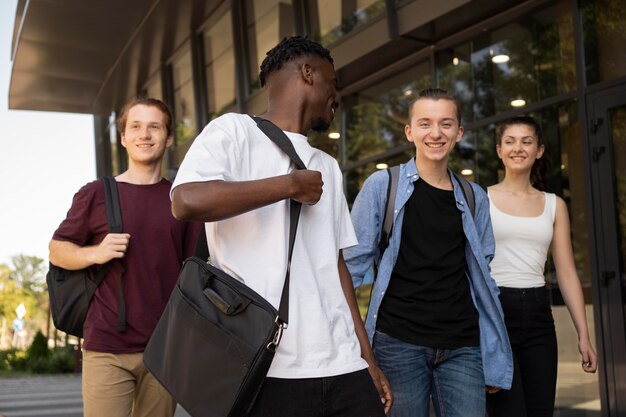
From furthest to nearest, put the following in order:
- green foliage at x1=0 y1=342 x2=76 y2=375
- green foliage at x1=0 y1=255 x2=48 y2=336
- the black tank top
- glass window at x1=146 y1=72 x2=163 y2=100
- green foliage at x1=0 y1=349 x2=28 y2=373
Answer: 1. green foliage at x1=0 y1=255 x2=48 y2=336
2. green foliage at x1=0 y1=349 x2=28 y2=373
3. green foliage at x1=0 y1=342 x2=76 y2=375
4. glass window at x1=146 y1=72 x2=163 y2=100
5. the black tank top

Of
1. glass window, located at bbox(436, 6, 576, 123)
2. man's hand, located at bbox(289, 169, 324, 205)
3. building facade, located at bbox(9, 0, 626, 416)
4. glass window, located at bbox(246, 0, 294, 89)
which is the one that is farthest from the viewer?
glass window, located at bbox(246, 0, 294, 89)

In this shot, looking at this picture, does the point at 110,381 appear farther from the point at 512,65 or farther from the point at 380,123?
the point at 380,123

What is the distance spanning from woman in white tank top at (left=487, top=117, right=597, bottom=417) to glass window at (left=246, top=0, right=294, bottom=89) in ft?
25.1

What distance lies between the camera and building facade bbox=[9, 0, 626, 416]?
6.95m

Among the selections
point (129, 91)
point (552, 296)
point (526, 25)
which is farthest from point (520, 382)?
point (129, 91)

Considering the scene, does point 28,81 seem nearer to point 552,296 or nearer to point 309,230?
point 552,296

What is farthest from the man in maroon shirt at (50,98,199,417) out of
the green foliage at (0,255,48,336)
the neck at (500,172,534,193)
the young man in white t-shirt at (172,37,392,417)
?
the green foliage at (0,255,48,336)

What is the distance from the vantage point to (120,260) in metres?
3.43

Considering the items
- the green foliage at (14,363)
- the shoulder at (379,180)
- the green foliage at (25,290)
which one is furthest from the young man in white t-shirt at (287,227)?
the green foliage at (25,290)

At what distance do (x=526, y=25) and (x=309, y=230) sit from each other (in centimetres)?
633

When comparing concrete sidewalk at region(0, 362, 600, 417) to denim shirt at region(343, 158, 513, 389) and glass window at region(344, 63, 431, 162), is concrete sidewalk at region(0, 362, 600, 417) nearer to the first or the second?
denim shirt at region(343, 158, 513, 389)

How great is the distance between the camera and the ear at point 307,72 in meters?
2.40

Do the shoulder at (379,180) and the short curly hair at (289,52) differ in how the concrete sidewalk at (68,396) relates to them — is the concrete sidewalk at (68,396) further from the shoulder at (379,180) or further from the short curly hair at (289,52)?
the shoulder at (379,180)

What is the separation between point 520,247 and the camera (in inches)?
166
